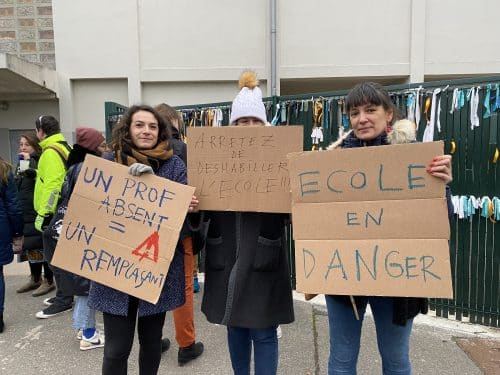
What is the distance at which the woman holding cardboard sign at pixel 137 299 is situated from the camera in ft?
6.66

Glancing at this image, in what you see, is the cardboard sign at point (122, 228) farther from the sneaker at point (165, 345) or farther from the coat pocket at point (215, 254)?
the sneaker at point (165, 345)

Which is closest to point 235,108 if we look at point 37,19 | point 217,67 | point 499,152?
point 499,152

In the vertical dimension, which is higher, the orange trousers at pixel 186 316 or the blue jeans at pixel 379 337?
the blue jeans at pixel 379 337

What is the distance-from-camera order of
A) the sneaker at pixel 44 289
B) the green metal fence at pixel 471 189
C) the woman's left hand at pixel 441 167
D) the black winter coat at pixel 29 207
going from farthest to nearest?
the sneaker at pixel 44 289 < the black winter coat at pixel 29 207 < the green metal fence at pixel 471 189 < the woman's left hand at pixel 441 167

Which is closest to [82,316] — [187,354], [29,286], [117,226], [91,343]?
[91,343]

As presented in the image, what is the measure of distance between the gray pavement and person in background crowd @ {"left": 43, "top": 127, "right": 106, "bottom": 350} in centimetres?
13

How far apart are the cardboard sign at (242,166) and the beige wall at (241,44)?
6179 millimetres

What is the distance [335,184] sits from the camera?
1.78 m

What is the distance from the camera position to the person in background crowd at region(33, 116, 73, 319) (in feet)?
11.3

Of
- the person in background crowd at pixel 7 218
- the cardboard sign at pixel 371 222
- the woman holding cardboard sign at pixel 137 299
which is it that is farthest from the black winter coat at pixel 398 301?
the person in background crowd at pixel 7 218

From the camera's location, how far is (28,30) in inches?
314

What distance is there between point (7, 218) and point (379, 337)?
3154 millimetres

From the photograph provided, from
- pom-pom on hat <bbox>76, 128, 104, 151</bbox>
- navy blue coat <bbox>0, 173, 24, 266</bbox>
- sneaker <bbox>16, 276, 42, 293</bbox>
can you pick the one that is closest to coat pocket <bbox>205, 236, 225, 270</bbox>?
pom-pom on hat <bbox>76, 128, 104, 151</bbox>

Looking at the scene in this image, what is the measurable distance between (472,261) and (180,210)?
105 inches
